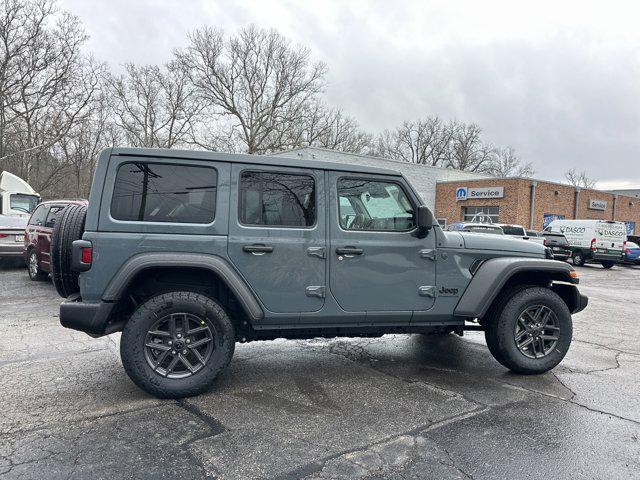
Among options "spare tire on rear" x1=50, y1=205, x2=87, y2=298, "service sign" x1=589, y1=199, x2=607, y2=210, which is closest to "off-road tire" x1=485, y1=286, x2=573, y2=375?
"spare tire on rear" x1=50, y1=205, x2=87, y2=298

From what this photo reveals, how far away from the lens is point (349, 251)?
12.8ft

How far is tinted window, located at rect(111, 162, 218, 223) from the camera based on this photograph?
3.59 m

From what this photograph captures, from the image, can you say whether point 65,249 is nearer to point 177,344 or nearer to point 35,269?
point 177,344

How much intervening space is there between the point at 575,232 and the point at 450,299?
1971 centimetres

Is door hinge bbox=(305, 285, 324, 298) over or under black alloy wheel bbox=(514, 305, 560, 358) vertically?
over

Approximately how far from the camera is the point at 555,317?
4477 millimetres

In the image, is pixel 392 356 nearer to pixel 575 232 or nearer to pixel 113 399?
pixel 113 399

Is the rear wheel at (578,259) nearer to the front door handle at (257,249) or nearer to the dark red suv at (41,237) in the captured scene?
the dark red suv at (41,237)

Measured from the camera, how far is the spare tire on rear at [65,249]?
3.76 meters

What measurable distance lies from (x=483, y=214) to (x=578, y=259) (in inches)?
291

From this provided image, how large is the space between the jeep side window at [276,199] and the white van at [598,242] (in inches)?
791

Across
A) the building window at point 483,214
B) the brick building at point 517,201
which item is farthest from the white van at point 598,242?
the building window at point 483,214

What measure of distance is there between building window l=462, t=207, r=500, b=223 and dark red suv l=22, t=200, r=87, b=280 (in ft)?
76.4

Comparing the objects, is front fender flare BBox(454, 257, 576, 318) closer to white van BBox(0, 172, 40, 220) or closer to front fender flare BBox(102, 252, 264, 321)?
front fender flare BBox(102, 252, 264, 321)
